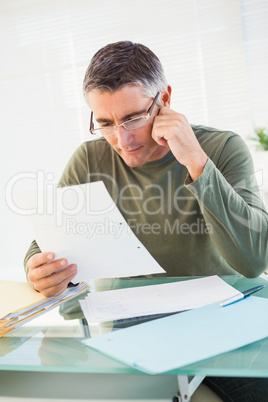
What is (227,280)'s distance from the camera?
110cm

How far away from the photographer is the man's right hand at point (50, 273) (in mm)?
1104

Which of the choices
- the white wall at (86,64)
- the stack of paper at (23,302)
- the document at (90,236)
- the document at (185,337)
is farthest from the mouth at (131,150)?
the white wall at (86,64)

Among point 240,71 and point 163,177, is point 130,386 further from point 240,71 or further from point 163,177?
point 240,71

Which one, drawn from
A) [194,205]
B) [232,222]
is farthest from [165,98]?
[232,222]

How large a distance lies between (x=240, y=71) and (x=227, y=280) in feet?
9.18

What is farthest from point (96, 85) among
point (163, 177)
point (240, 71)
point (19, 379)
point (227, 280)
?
point (240, 71)

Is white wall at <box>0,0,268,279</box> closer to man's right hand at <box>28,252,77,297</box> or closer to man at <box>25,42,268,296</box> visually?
man at <box>25,42,268,296</box>

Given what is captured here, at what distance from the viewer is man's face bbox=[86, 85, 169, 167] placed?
4.35 feet

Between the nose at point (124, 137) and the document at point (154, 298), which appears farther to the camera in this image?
the nose at point (124, 137)

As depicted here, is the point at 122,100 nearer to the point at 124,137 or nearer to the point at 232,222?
the point at 124,137

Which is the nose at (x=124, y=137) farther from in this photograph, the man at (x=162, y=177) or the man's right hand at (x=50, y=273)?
the man's right hand at (x=50, y=273)

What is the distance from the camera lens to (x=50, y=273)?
1.11m

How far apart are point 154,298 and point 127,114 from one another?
60cm

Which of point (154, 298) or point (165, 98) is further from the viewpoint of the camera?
point (165, 98)
